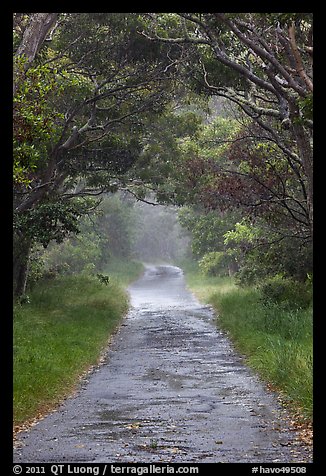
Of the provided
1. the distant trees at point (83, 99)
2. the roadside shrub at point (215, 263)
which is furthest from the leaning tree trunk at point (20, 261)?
the roadside shrub at point (215, 263)

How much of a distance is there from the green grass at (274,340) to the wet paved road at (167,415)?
1.12 feet

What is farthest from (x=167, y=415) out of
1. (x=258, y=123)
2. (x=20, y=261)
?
(x=20, y=261)

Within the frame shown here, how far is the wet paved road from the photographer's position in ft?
28.2

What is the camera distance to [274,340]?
614 inches

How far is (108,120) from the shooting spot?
2320 centimetres

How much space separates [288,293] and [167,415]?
1100cm

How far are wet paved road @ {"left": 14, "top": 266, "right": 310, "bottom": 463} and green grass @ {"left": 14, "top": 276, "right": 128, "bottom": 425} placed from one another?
0.43 metres

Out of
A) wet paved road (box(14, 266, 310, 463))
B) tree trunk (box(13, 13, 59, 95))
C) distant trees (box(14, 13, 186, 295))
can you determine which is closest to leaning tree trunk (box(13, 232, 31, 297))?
distant trees (box(14, 13, 186, 295))

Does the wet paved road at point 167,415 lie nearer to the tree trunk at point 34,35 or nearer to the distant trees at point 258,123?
the distant trees at point 258,123

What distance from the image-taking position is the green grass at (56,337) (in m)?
11.9

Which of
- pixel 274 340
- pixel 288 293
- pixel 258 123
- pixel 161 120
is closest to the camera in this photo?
pixel 274 340

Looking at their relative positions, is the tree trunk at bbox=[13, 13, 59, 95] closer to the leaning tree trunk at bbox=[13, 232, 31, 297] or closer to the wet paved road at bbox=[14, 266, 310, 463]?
the leaning tree trunk at bbox=[13, 232, 31, 297]

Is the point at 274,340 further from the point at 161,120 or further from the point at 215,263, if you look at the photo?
the point at 215,263
